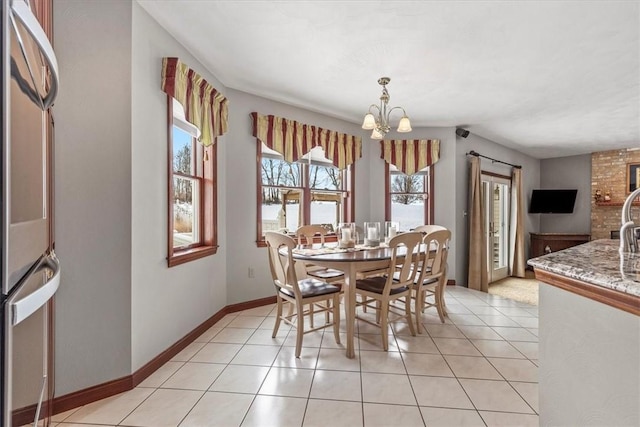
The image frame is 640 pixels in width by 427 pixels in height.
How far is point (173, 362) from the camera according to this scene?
2.23 metres

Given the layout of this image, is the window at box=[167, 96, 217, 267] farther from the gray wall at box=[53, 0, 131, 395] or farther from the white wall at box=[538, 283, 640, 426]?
the white wall at box=[538, 283, 640, 426]

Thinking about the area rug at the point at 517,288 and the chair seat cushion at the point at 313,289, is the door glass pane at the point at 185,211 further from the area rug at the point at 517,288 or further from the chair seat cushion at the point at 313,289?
the area rug at the point at 517,288

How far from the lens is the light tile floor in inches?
64.5

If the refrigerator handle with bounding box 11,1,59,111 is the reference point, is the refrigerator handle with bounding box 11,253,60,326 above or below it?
below

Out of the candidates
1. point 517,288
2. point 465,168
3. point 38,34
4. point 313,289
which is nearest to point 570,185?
point 517,288

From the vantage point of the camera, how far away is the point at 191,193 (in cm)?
292

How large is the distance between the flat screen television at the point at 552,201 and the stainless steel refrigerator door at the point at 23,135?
8281mm

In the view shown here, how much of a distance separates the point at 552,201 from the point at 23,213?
333 inches

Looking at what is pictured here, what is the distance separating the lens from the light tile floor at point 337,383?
1.64m

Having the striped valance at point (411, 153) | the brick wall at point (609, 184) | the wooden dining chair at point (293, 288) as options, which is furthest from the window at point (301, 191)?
the brick wall at point (609, 184)

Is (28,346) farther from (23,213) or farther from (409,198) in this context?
(409,198)

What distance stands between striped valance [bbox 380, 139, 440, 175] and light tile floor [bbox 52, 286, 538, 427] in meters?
2.53

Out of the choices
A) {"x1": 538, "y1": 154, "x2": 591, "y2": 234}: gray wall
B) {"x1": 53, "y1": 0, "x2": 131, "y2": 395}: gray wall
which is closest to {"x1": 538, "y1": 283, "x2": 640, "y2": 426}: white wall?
{"x1": 53, "y1": 0, "x2": 131, "y2": 395}: gray wall

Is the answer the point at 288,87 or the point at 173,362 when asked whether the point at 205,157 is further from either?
the point at 173,362
